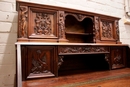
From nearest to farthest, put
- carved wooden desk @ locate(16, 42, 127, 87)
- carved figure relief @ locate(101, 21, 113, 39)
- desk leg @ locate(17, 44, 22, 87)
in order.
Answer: desk leg @ locate(17, 44, 22, 87) → carved wooden desk @ locate(16, 42, 127, 87) → carved figure relief @ locate(101, 21, 113, 39)

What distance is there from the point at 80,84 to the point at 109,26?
3.42 ft

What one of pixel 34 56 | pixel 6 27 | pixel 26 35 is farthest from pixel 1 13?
pixel 34 56

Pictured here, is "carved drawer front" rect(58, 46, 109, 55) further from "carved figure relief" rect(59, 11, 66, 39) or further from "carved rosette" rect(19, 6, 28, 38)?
"carved rosette" rect(19, 6, 28, 38)

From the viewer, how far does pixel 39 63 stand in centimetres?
114

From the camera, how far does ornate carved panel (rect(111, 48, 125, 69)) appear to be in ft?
5.17

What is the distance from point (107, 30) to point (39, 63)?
1072 mm

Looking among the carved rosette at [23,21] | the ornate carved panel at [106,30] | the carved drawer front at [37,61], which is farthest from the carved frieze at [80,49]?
the carved rosette at [23,21]

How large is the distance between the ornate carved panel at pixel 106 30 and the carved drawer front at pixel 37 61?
0.82 meters

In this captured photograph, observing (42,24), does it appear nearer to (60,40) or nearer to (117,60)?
(60,40)

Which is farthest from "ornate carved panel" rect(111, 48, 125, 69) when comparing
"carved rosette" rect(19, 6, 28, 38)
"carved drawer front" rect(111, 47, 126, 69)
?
"carved rosette" rect(19, 6, 28, 38)

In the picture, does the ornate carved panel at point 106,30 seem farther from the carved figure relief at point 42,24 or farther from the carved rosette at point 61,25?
the carved figure relief at point 42,24

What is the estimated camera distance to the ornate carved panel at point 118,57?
5.17 ft

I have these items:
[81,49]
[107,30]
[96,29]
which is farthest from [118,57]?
[81,49]

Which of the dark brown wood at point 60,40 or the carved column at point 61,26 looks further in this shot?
the carved column at point 61,26
